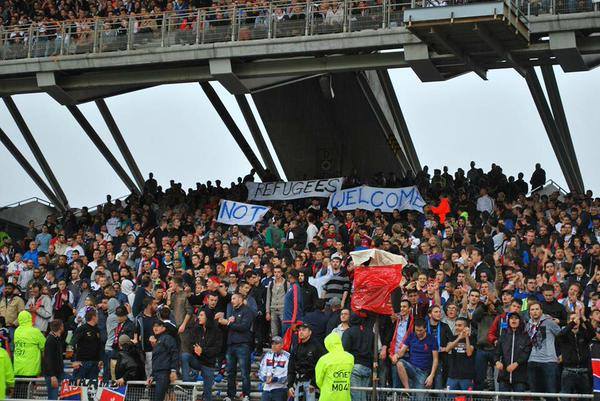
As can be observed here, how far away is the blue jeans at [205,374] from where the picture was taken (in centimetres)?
1883

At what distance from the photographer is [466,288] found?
19.1 metres

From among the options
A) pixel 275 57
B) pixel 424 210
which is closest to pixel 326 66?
pixel 275 57

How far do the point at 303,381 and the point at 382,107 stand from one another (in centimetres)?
1761

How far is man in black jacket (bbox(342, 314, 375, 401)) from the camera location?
17750 millimetres

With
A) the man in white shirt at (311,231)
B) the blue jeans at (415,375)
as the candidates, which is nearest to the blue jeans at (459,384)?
the blue jeans at (415,375)

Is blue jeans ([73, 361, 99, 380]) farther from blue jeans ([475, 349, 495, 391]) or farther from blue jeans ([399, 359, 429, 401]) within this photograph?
blue jeans ([475, 349, 495, 391])

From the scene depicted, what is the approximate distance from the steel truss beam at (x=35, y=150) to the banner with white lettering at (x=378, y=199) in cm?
1147

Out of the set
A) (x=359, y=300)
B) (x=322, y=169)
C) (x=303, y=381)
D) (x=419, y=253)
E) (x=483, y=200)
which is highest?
(x=322, y=169)

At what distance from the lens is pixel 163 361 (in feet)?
60.3

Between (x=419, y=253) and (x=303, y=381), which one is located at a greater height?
(x=419, y=253)

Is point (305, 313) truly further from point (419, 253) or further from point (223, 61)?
point (223, 61)

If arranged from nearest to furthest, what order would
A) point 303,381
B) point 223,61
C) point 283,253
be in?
point 303,381 < point 283,253 < point 223,61

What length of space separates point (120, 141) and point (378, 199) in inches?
438

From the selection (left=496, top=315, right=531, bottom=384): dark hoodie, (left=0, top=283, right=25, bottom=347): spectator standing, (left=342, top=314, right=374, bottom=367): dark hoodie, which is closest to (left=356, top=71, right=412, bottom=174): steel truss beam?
(left=0, top=283, right=25, bottom=347): spectator standing
